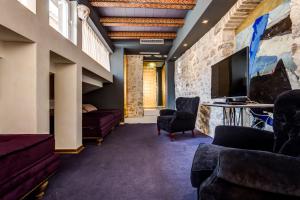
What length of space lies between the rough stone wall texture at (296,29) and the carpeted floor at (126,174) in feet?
5.36

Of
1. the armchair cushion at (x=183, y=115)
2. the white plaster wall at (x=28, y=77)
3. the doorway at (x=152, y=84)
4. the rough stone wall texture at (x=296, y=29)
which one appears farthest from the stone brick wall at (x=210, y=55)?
the doorway at (x=152, y=84)

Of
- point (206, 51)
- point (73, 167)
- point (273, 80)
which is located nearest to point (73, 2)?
point (73, 167)

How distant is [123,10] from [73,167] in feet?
11.0

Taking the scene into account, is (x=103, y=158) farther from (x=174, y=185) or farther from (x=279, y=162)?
(x=279, y=162)

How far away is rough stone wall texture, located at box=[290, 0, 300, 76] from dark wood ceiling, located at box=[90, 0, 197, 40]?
6.45ft

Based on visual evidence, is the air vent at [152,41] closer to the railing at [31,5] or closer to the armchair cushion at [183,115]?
the armchair cushion at [183,115]

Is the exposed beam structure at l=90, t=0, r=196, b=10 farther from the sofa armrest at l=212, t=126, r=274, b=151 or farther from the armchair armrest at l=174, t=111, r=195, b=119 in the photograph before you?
the sofa armrest at l=212, t=126, r=274, b=151

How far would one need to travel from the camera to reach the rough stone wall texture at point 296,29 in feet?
5.99

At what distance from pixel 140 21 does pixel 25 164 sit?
394cm

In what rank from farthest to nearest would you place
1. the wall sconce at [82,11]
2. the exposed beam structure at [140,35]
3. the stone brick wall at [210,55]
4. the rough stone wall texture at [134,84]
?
the rough stone wall texture at [134,84] < the exposed beam structure at [140,35] < the wall sconce at [82,11] < the stone brick wall at [210,55]

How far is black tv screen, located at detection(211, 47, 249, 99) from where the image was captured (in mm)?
2225

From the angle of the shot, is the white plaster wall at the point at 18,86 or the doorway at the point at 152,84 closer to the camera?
the white plaster wall at the point at 18,86

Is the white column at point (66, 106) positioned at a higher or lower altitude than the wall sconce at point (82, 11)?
lower

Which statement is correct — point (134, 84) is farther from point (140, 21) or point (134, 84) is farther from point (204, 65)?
point (204, 65)
